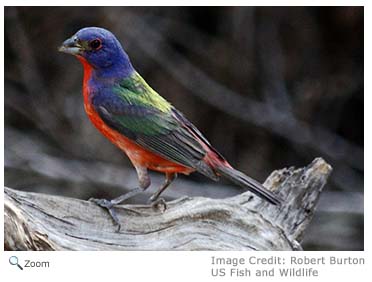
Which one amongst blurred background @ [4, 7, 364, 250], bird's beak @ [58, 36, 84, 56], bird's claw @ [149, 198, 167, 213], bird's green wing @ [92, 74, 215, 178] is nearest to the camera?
bird's beak @ [58, 36, 84, 56]

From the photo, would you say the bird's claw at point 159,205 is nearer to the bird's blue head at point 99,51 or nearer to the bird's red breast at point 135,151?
the bird's red breast at point 135,151

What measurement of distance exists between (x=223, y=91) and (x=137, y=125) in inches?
82.6

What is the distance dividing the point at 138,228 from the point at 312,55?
2.34 m

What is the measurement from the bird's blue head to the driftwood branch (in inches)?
20.7

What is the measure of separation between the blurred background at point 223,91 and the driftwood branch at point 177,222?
5.26ft

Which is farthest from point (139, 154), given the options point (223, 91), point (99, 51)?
point (223, 91)

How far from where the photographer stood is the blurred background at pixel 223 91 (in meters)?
5.97

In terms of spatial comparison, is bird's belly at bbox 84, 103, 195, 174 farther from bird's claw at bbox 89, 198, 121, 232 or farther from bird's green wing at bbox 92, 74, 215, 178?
bird's claw at bbox 89, 198, 121, 232

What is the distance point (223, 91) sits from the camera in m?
6.07

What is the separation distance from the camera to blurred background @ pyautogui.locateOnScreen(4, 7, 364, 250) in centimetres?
597
